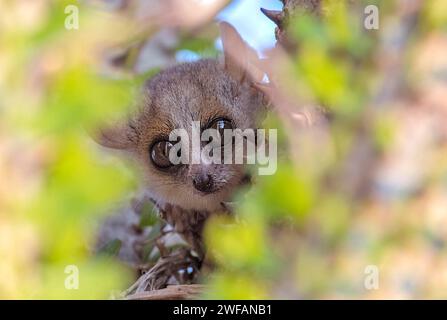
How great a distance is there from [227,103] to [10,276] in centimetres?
287

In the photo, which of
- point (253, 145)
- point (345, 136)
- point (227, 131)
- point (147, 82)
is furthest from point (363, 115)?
point (147, 82)

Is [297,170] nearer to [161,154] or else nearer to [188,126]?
[188,126]

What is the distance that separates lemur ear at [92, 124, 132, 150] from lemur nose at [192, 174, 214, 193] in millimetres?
796

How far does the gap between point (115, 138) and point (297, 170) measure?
2.98 m

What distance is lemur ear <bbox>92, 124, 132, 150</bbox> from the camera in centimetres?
407

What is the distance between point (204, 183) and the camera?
3492mm

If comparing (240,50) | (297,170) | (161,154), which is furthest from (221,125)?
(297,170)

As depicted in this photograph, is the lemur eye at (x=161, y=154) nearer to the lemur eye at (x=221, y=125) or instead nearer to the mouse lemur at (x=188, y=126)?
the mouse lemur at (x=188, y=126)

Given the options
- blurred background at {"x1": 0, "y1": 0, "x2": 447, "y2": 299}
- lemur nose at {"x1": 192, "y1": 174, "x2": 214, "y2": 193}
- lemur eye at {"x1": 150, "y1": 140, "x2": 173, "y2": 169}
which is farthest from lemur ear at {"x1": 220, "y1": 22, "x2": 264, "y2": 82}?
blurred background at {"x1": 0, "y1": 0, "x2": 447, "y2": 299}

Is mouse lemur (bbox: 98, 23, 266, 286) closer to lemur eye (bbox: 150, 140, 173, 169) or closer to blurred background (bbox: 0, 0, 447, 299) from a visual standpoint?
lemur eye (bbox: 150, 140, 173, 169)

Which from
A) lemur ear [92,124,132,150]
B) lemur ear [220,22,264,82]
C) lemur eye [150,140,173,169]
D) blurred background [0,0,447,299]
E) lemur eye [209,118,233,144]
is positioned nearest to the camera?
blurred background [0,0,447,299]

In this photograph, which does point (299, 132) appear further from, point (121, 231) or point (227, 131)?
point (121, 231)

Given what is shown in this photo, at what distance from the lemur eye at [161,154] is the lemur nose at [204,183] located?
450mm

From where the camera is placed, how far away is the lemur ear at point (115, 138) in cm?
407
